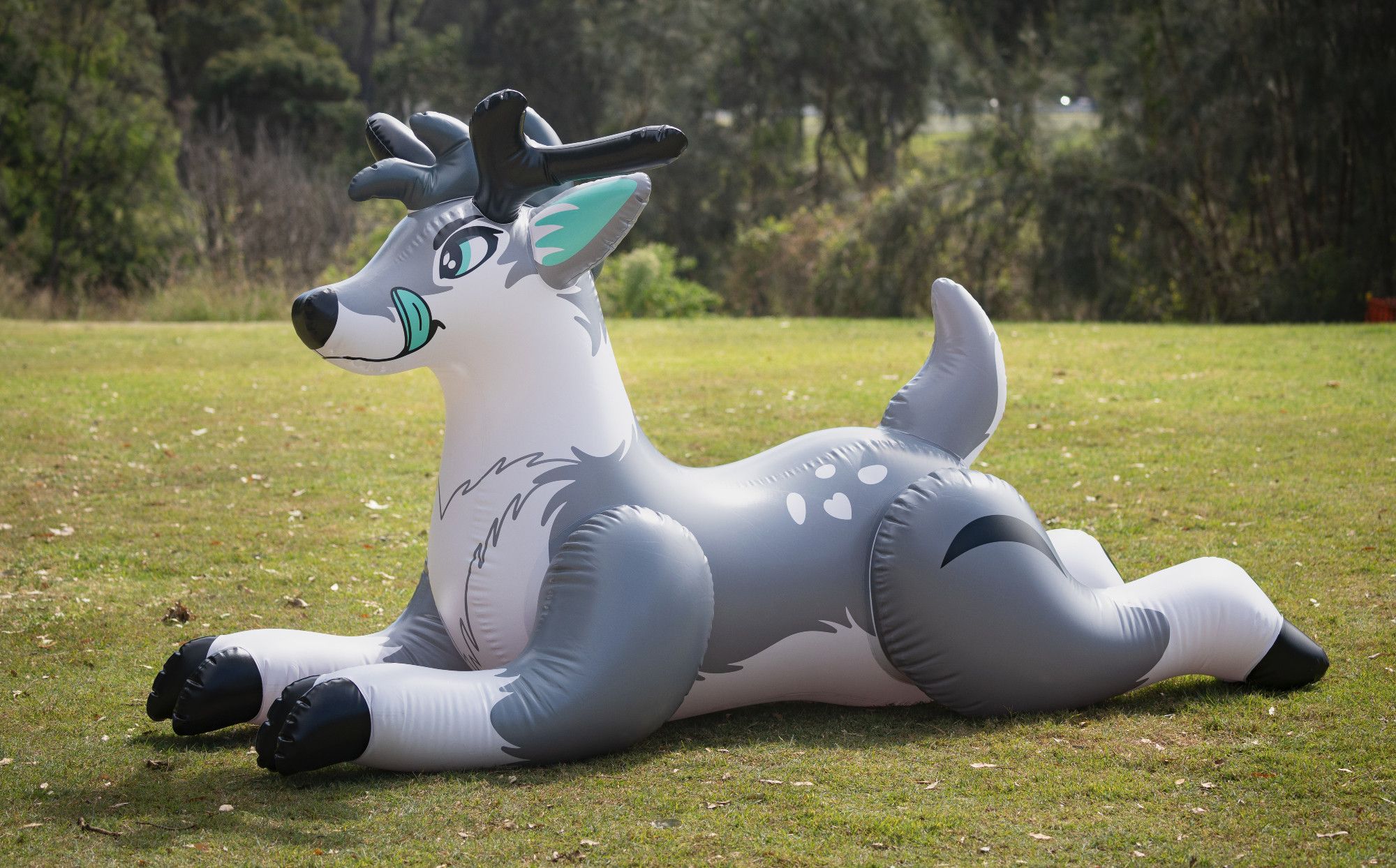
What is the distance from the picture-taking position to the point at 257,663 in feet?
13.7

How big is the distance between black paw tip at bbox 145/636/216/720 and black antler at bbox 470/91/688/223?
5.28 feet

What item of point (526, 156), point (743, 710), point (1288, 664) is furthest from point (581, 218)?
point (1288, 664)

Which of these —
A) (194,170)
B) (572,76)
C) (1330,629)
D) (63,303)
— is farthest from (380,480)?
(572,76)

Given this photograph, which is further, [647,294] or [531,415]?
[647,294]

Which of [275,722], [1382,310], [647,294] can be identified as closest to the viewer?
[275,722]

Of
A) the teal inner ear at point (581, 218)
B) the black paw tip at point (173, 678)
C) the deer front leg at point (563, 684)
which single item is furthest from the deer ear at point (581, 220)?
the black paw tip at point (173, 678)

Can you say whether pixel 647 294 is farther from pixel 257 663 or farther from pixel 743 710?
pixel 257 663

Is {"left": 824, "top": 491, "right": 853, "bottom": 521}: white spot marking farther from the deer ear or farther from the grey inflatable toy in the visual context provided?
the deer ear

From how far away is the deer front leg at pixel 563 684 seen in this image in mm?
3668

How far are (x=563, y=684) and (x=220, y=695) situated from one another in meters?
1.10

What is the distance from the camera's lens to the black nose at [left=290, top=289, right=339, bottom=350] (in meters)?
3.97

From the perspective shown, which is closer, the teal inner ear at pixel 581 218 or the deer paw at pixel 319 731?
the deer paw at pixel 319 731

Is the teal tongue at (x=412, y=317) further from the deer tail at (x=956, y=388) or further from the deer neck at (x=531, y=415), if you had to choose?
the deer tail at (x=956, y=388)

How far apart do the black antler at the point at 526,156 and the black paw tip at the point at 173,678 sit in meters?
1.61
